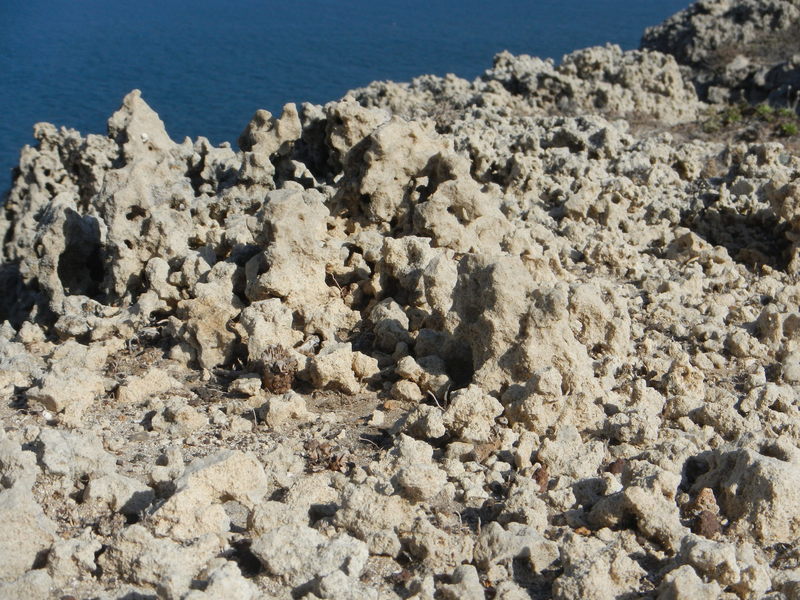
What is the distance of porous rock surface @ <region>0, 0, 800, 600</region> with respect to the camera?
4.99 meters

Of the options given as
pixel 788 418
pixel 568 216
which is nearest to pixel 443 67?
pixel 568 216

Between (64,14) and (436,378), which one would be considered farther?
(64,14)

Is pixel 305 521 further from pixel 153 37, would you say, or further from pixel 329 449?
pixel 153 37

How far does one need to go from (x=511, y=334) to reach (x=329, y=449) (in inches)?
62.9

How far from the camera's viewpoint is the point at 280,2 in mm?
58969

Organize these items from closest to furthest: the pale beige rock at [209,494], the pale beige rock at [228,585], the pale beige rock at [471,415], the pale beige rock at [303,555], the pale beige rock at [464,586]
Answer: the pale beige rock at [228,585], the pale beige rock at [464,586], the pale beige rock at [303,555], the pale beige rock at [209,494], the pale beige rock at [471,415]

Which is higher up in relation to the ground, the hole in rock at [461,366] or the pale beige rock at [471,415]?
the hole in rock at [461,366]

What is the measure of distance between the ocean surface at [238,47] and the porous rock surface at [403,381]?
1926 centimetres

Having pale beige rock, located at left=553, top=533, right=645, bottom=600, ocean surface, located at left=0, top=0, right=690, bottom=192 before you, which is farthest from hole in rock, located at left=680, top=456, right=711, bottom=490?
ocean surface, located at left=0, top=0, right=690, bottom=192

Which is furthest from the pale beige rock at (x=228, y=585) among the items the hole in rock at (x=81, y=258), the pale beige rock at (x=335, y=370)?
the hole in rock at (x=81, y=258)

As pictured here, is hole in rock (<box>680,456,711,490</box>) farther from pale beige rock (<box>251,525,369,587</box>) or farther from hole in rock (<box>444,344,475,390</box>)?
pale beige rock (<box>251,525,369,587</box>)

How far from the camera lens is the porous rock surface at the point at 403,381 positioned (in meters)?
4.99

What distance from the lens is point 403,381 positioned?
23.0 feet

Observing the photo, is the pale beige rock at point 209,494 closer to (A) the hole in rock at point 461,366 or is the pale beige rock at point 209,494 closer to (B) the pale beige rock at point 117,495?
(B) the pale beige rock at point 117,495
